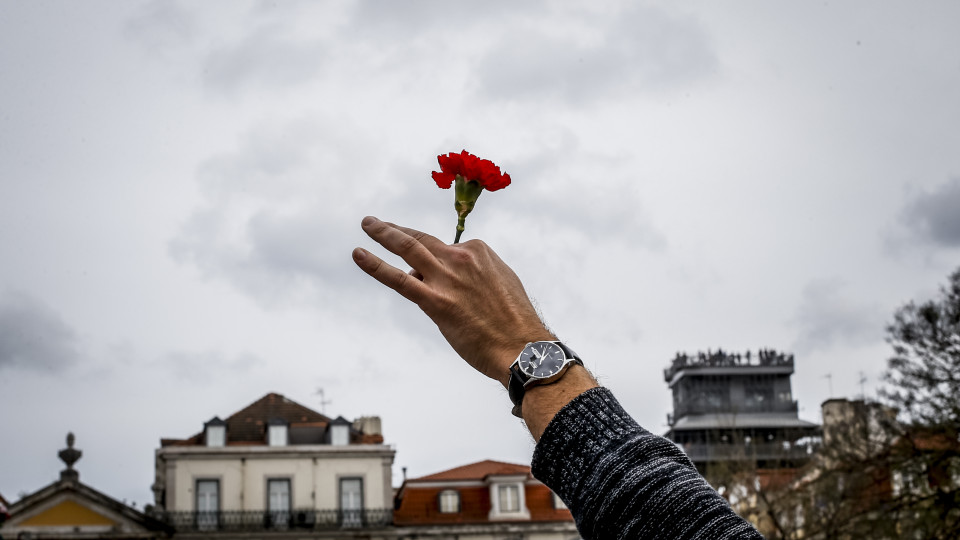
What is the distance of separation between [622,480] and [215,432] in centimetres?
4903

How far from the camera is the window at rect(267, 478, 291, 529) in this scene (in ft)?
156

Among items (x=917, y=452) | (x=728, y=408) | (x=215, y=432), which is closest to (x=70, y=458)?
(x=215, y=432)

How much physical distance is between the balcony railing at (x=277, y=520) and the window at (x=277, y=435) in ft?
9.83

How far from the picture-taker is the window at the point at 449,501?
49656mm

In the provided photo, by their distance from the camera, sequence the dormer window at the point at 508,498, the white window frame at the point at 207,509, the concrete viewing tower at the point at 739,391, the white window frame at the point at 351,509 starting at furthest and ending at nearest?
the concrete viewing tower at the point at 739,391 → the dormer window at the point at 508,498 → the white window frame at the point at 351,509 → the white window frame at the point at 207,509

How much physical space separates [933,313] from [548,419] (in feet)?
94.7

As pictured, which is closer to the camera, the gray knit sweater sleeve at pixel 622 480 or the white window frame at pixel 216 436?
the gray knit sweater sleeve at pixel 622 480

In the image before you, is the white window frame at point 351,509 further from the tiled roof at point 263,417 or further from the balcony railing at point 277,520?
the tiled roof at point 263,417

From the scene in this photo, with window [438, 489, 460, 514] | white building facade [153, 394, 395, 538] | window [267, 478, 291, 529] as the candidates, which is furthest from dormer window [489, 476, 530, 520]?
window [267, 478, 291, 529]

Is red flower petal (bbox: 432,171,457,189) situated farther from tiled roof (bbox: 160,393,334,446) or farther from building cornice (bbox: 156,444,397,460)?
tiled roof (bbox: 160,393,334,446)

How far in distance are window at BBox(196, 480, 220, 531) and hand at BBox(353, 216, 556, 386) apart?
4734cm

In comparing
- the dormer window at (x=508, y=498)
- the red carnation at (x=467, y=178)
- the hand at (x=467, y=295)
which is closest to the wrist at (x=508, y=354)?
the hand at (x=467, y=295)

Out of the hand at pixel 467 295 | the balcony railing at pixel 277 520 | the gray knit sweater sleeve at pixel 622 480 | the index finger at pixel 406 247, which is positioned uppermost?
the balcony railing at pixel 277 520

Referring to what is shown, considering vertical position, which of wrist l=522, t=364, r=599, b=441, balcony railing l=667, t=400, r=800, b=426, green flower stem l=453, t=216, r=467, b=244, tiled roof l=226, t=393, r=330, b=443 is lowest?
wrist l=522, t=364, r=599, b=441
